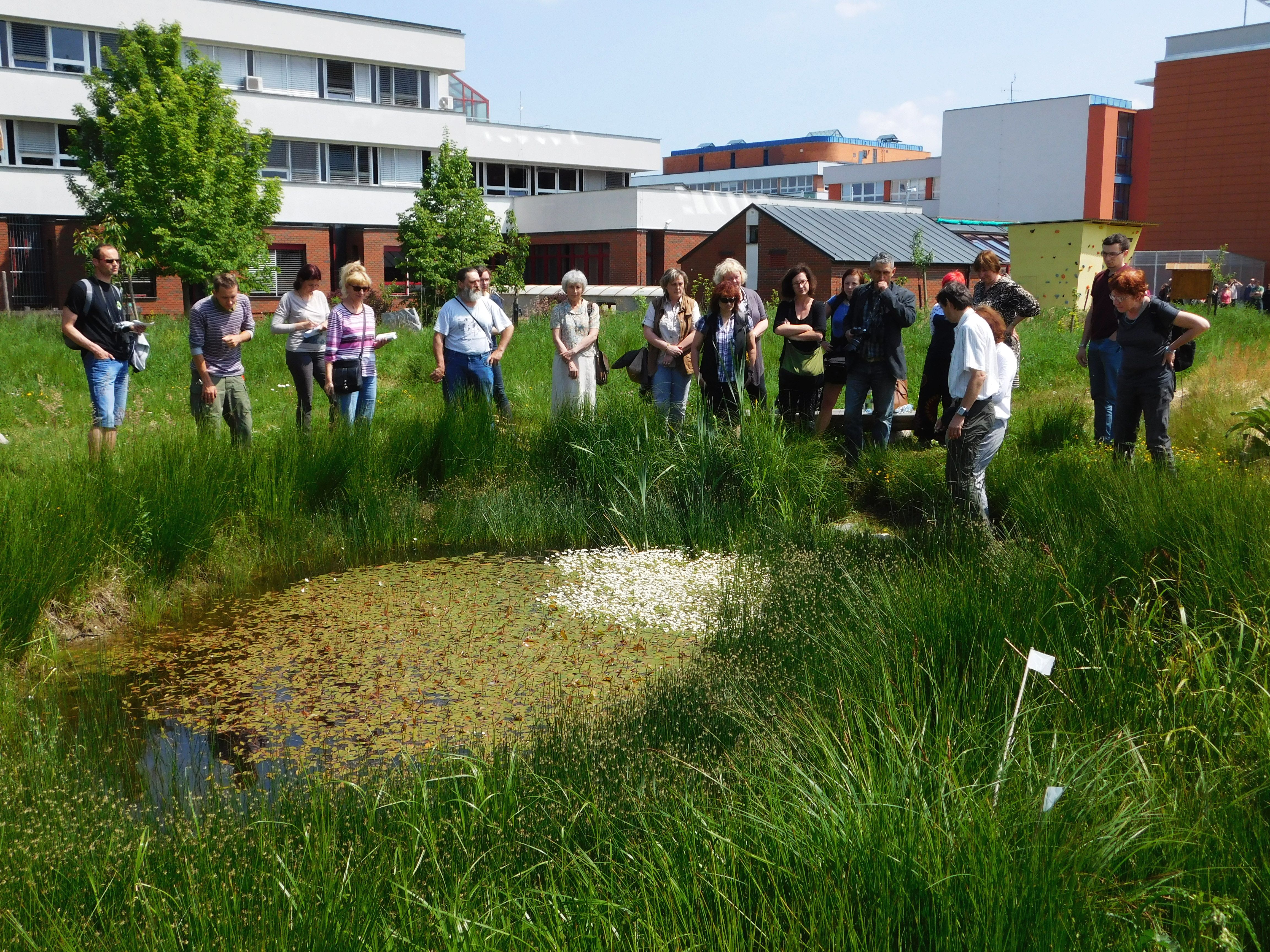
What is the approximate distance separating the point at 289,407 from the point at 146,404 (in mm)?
1416

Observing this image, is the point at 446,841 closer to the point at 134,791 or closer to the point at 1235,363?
the point at 134,791

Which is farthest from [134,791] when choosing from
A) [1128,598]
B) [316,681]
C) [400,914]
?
[1128,598]

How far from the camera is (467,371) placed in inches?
357

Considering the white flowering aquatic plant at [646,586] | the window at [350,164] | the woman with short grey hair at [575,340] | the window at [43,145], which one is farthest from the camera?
the window at [350,164]

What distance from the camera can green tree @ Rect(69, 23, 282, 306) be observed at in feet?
83.8

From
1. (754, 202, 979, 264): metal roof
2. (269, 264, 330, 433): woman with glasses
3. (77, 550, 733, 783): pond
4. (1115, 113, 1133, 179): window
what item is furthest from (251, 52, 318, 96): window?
(1115, 113, 1133, 179): window

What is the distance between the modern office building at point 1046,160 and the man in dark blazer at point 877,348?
158 feet

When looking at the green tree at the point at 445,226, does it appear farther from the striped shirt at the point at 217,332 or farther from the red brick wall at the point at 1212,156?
the red brick wall at the point at 1212,156

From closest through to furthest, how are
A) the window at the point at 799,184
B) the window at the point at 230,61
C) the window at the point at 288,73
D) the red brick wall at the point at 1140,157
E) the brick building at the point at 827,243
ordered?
1. the brick building at the point at 827,243
2. the window at the point at 230,61
3. the window at the point at 288,73
4. the red brick wall at the point at 1140,157
5. the window at the point at 799,184

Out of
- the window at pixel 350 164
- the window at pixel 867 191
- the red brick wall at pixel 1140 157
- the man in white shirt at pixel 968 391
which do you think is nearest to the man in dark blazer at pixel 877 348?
the man in white shirt at pixel 968 391

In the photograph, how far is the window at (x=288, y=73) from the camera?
120ft

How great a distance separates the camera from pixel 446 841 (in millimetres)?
2906

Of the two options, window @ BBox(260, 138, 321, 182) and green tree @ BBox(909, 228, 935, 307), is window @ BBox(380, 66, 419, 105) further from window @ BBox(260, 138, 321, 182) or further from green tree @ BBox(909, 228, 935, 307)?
green tree @ BBox(909, 228, 935, 307)

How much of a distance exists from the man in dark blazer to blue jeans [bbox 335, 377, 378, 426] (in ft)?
11.6
